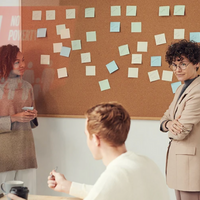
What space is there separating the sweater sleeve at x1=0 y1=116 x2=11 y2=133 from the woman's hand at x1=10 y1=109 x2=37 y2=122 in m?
0.03

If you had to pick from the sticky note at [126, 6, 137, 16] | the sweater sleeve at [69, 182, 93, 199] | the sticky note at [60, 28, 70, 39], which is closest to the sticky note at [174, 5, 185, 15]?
the sticky note at [126, 6, 137, 16]

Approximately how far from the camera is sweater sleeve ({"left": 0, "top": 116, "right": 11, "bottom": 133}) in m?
2.23

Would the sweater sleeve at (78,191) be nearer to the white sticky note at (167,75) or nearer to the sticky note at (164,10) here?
the white sticky note at (167,75)

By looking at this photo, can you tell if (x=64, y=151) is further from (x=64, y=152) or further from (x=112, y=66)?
(x=112, y=66)

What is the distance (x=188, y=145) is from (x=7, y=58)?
4.46ft

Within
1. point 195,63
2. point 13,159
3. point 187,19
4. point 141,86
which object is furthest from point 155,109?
point 13,159

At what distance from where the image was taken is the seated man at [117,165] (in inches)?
40.8

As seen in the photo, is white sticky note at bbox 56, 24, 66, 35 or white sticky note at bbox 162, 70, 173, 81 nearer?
white sticky note at bbox 162, 70, 173, 81

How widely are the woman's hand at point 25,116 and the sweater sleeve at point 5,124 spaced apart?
33mm

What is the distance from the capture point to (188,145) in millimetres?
2016

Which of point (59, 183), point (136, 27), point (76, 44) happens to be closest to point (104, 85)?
point (76, 44)

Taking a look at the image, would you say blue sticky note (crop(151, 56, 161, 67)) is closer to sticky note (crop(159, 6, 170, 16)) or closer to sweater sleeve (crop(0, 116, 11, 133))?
sticky note (crop(159, 6, 170, 16))

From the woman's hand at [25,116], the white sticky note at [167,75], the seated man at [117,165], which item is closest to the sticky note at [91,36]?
the white sticky note at [167,75]

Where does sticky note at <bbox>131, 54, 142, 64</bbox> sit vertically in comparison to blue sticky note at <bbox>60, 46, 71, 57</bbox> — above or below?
below
